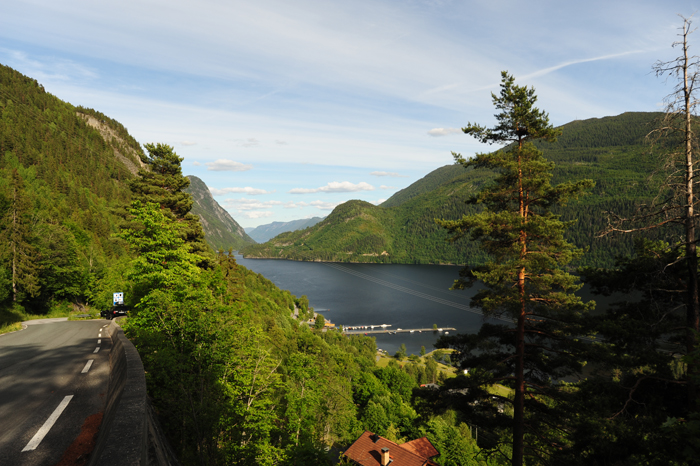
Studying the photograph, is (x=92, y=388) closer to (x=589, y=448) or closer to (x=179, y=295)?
(x=179, y=295)

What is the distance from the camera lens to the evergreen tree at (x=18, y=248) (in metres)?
34.2

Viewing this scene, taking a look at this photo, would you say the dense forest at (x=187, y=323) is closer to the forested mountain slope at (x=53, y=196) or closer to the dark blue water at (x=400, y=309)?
the forested mountain slope at (x=53, y=196)

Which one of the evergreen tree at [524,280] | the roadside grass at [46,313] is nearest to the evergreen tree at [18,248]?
the roadside grass at [46,313]

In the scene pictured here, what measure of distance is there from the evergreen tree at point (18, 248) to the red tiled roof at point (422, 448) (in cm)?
4400

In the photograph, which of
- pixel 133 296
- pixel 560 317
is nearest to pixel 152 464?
pixel 560 317

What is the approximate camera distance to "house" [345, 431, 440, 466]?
32.8 m

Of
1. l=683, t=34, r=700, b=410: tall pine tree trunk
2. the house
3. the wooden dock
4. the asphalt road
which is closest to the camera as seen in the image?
the asphalt road

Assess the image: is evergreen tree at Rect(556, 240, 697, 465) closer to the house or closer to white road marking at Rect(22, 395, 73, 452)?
white road marking at Rect(22, 395, 73, 452)

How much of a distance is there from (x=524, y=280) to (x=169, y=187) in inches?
1069

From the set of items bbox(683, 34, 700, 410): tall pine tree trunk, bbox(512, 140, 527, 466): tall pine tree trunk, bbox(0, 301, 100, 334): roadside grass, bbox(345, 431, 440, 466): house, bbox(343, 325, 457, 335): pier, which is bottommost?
bbox(343, 325, 457, 335): pier

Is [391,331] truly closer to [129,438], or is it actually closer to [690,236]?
[690,236]

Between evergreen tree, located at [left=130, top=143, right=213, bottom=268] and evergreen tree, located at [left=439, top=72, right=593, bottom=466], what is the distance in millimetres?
20784

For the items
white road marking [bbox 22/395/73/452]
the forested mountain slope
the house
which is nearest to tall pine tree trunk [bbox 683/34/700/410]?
white road marking [bbox 22/395/73/452]

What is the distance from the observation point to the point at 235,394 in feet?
43.8
